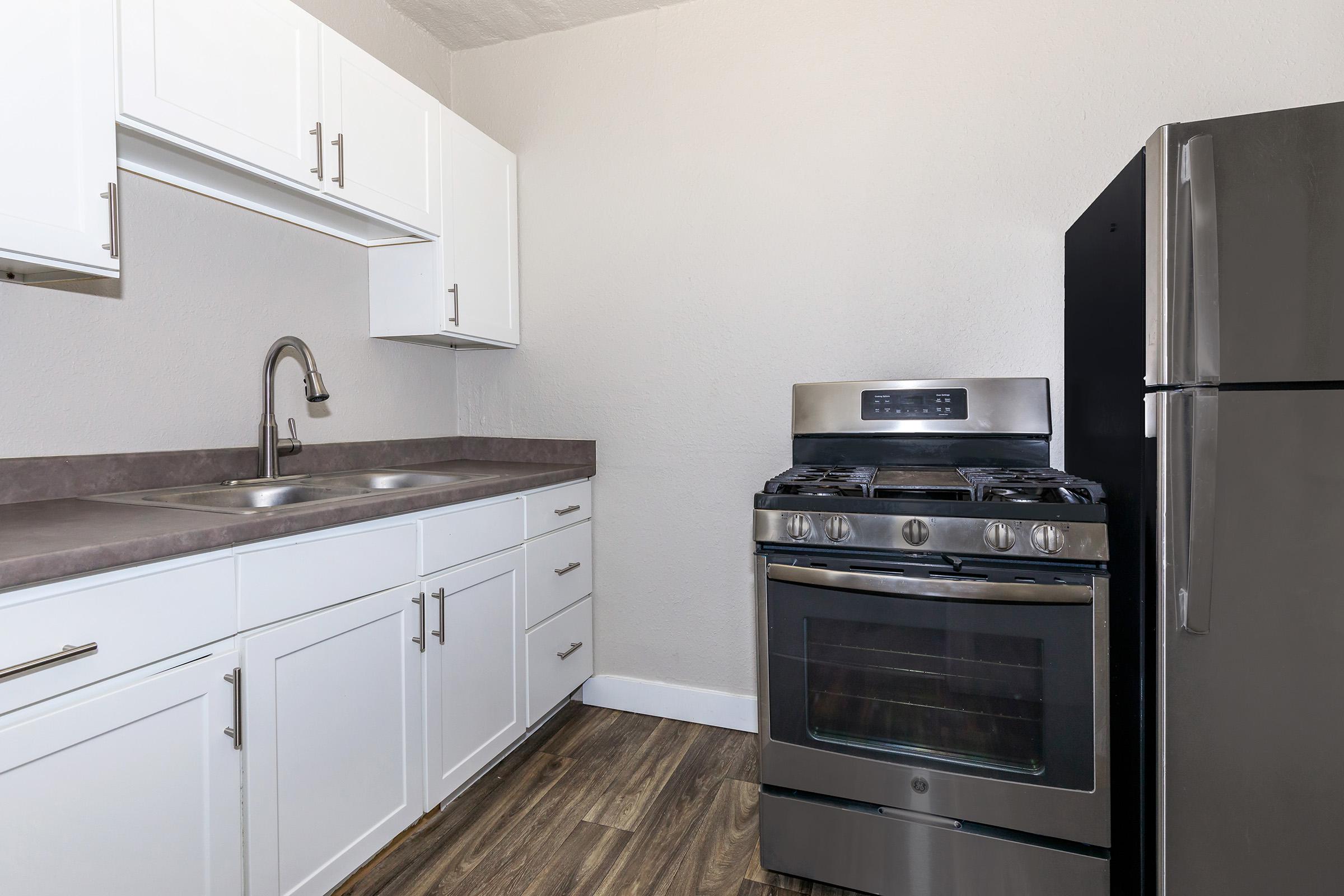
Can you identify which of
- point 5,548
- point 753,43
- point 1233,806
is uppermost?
point 753,43

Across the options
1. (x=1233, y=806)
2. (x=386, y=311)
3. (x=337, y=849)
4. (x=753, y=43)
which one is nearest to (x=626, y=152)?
(x=753, y=43)

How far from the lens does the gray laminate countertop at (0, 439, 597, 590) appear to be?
0.94 meters

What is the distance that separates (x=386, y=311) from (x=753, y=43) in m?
1.52

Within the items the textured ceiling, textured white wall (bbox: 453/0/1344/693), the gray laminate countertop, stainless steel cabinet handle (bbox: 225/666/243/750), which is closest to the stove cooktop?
textured white wall (bbox: 453/0/1344/693)

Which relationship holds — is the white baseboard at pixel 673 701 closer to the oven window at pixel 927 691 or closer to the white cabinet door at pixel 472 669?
the white cabinet door at pixel 472 669

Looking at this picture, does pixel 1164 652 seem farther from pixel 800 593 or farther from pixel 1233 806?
pixel 800 593

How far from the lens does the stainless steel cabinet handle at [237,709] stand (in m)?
1.20

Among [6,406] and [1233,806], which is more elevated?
[6,406]

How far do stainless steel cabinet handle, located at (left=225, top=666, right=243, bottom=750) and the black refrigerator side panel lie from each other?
5.59 ft

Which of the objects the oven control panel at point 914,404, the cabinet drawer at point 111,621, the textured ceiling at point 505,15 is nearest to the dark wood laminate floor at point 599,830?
the cabinet drawer at point 111,621

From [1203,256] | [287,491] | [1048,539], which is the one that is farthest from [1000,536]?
[287,491]

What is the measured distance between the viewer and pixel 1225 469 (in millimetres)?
1267

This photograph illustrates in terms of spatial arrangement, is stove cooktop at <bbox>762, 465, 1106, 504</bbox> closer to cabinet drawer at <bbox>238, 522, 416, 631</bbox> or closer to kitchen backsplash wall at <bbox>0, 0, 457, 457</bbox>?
cabinet drawer at <bbox>238, 522, 416, 631</bbox>

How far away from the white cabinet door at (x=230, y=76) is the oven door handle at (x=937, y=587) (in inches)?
60.2
